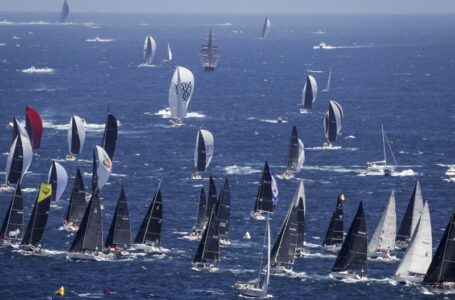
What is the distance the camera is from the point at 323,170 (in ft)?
611

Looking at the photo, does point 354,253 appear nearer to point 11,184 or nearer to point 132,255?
point 132,255

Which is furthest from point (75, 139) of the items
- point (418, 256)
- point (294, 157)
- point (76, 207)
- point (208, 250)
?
point (418, 256)

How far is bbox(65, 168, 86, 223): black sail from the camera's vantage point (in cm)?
14550

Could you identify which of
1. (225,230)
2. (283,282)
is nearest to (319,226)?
(225,230)

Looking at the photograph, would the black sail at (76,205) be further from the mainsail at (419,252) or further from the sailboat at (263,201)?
the mainsail at (419,252)

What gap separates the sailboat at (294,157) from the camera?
179 m

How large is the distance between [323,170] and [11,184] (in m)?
46.0

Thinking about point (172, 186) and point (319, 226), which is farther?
point (172, 186)

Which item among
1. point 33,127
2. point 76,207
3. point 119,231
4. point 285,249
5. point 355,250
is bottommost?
point 76,207

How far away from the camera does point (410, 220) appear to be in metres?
141

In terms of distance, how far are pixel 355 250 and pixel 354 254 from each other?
1.44ft

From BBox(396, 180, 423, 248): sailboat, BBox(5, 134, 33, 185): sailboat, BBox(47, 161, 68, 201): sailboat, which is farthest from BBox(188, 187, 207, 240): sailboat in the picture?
BBox(5, 134, 33, 185): sailboat

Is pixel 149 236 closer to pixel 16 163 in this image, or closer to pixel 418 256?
pixel 418 256

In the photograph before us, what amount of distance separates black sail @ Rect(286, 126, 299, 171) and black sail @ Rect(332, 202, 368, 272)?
5107 centimetres
